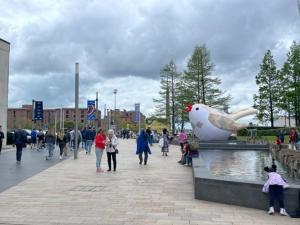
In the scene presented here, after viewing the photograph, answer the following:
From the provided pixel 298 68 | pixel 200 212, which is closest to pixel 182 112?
pixel 298 68

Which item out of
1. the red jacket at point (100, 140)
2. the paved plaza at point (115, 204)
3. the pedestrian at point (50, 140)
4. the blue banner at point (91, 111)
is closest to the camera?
the paved plaza at point (115, 204)

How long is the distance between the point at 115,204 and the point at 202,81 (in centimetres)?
4974

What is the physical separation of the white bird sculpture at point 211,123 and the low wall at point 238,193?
72.9 ft

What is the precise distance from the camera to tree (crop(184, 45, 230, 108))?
58.2 meters

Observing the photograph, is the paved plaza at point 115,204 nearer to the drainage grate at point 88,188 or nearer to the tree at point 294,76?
the drainage grate at point 88,188

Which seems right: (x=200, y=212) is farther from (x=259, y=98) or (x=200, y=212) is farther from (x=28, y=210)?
(x=259, y=98)

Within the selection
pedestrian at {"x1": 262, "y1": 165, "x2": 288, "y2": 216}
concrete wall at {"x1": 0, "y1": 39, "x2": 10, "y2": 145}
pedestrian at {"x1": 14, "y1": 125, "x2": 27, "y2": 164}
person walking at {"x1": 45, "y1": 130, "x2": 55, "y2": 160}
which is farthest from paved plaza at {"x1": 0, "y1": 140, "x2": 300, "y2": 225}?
concrete wall at {"x1": 0, "y1": 39, "x2": 10, "y2": 145}

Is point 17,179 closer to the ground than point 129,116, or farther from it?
closer to the ground

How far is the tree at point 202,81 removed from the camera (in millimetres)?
58188

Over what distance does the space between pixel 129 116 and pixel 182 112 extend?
99937mm

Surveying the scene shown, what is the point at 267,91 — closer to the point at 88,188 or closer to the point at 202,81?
the point at 202,81

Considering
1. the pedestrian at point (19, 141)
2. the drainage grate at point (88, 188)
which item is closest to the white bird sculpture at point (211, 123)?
the pedestrian at point (19, 141)

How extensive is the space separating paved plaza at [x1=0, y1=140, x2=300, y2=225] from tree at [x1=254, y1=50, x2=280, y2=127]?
47595 mm

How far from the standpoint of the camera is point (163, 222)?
7.92 m
